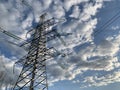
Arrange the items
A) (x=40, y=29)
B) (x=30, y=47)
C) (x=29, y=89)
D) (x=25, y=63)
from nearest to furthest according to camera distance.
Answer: (x=29, y=89) → (x=25, y=63) → (x=30, y=47) → (x=40, y=29)

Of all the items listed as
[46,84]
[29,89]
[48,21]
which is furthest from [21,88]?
→ [48,21]

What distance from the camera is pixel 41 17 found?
99.3ft

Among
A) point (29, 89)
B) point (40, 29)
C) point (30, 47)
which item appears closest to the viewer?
point (29, 89)

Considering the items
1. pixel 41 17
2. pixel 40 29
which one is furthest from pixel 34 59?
pixel 41 17

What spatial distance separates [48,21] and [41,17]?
1.81m

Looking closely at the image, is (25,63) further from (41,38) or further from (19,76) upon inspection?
(41,38)

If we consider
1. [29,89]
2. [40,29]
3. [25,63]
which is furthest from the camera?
[40,29]

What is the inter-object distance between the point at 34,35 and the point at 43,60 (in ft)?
14.3

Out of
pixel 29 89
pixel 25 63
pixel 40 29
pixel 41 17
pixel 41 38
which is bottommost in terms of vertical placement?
pixel 29 89

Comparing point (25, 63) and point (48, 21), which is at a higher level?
point (48, 21)

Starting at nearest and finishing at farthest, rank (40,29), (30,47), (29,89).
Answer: (29,89)
(30,47)
(40,29)

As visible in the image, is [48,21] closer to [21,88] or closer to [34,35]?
[34,35]

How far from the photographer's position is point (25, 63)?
2419 centimetres

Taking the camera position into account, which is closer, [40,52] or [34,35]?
[40,52]
